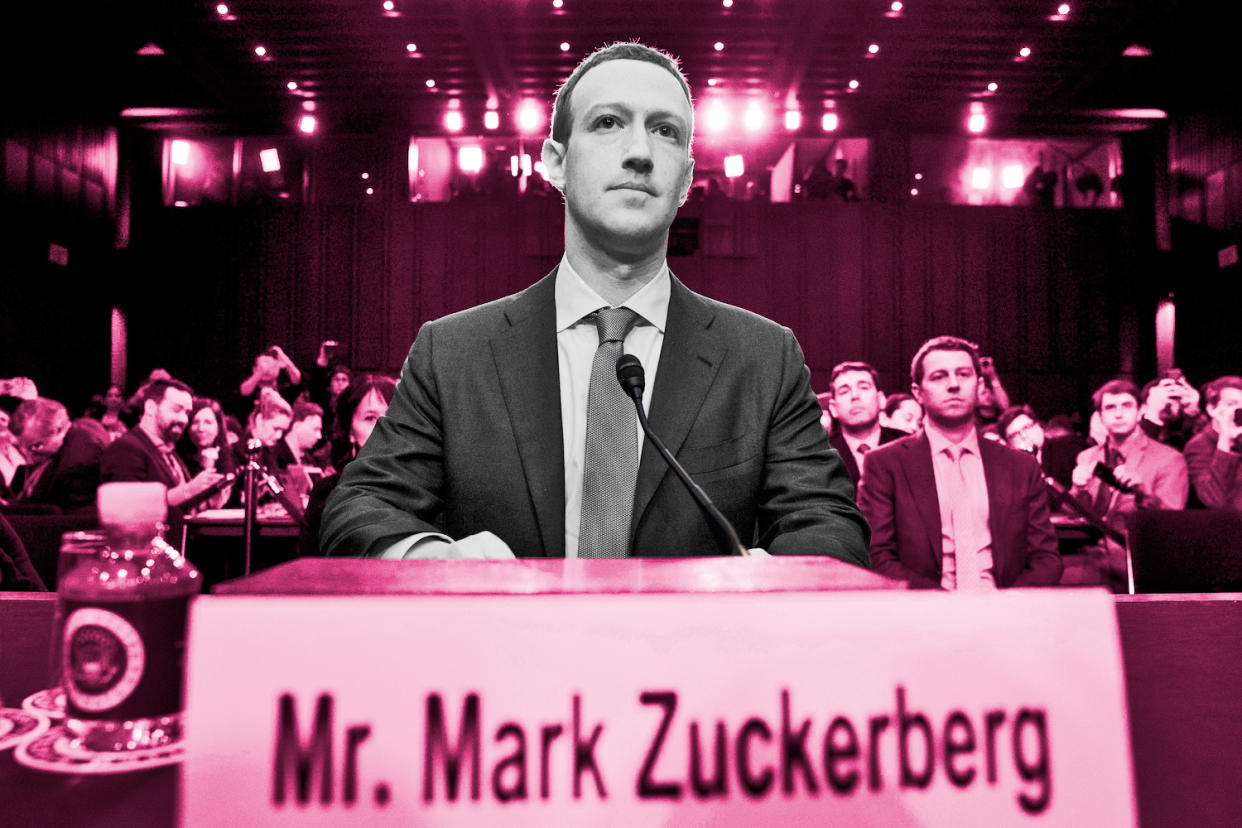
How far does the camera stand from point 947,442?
2922 mm

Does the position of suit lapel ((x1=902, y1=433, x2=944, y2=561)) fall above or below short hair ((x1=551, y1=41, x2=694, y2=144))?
below

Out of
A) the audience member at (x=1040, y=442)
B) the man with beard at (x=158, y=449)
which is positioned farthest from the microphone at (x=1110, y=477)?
the man with beard at (x=158, y=449)

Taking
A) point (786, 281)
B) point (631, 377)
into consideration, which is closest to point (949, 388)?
point (631, 377)

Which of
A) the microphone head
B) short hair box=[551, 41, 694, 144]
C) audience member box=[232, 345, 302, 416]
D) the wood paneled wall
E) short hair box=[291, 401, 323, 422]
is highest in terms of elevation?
the wood paneled wall

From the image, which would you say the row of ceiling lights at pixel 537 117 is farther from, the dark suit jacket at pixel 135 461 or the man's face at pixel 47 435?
the dark suit jacket at pixel 135 461

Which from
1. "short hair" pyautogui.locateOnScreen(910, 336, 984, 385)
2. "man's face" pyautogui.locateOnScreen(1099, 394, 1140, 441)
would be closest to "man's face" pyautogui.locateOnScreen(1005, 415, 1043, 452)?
"man's face" pyautogui.locateOnScreen(1099, 394, 1140, 441)

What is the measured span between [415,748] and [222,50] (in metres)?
9.85

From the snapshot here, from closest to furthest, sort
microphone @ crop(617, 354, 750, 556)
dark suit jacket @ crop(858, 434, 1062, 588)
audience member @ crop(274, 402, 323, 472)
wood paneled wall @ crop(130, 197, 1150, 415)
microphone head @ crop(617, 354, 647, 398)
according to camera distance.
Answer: microphone @ crop(617, 354, 750, 556) → microphone head @ crop(617, 354, 647, 398) → dark suit jacket @ crop(858, 434, 1062, 588) → audience member @ crop(274, 402, 323, 472) → wood paneled wall @ crop(130, 197, 1150, 415)

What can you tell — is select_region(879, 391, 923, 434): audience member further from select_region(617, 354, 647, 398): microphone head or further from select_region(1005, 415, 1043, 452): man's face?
select_region(617, 354, 647, 398): microphone head

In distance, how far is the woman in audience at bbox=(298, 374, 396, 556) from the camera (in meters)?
2.62

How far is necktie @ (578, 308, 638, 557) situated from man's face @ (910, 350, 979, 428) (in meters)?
2.11

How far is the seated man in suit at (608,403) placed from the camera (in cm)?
104

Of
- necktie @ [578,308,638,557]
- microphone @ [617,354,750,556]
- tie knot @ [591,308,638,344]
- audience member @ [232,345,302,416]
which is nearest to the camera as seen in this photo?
microphone @ [617,354,750,556]

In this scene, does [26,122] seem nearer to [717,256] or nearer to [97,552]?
[717,256]
